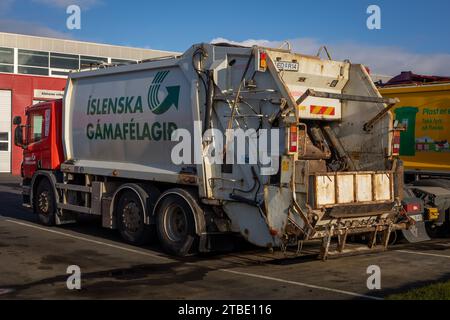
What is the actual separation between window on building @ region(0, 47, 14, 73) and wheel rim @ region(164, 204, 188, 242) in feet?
95.1

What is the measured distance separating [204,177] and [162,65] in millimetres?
2267

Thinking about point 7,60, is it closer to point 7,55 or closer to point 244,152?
point 7,55

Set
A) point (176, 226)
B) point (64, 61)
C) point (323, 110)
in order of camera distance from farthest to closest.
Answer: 1. point (64, 61)
2. point (176, 226)
3. point (323, 110)

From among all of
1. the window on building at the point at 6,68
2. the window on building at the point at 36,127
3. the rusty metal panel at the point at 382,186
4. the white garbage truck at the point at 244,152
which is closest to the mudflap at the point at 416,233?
the white garbage truck at the point at 244,152

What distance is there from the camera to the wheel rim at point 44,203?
42.6 ft

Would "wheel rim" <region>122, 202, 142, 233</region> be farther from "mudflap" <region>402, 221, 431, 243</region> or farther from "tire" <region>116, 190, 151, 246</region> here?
"mudflap" <region>402, 221, 431, 243</region>

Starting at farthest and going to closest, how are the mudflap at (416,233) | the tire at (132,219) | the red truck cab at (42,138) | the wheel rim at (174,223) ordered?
the red truck cab at (42,138) → the tire at (132,219) → the mudflap at (416,233) → the wheel rim at (174,223)

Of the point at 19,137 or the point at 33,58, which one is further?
the point at 33,58

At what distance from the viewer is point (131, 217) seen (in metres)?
10.6

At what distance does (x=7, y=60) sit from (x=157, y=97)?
2823 cm

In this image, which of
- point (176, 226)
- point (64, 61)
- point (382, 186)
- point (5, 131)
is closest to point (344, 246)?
point (382, 186)

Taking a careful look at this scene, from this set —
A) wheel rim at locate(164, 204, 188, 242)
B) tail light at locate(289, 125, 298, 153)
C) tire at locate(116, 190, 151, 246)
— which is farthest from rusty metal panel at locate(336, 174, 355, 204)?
tire at locate(116, 190, 151, 246)

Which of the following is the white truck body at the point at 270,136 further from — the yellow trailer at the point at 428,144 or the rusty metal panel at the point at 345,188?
the yellow trailer at the point at 428,144

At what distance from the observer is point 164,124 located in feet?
32.6
